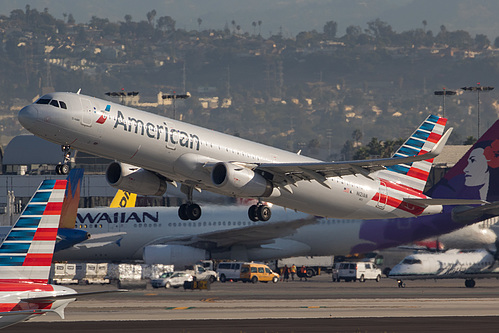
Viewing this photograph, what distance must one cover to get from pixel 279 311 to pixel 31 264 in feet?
89.3

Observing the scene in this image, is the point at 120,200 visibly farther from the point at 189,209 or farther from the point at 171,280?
the point at 189,209

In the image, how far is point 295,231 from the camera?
277 ft

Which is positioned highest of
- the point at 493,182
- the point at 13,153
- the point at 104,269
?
the point at 13,153

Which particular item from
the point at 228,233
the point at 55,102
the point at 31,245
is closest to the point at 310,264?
the point at 228,233

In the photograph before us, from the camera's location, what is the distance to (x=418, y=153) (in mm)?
58656

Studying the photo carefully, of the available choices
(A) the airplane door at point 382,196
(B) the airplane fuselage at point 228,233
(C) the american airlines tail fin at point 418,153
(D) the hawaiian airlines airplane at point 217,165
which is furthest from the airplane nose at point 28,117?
(B) the airplane fuselage at point 228,233

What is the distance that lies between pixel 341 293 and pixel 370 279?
26150 millimetres

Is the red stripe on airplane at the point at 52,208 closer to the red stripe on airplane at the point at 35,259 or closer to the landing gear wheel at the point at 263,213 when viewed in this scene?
the red stripe on airplane at the point at 35,259

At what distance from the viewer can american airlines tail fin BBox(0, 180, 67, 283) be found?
32.6m

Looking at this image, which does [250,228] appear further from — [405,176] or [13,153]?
[13,153]

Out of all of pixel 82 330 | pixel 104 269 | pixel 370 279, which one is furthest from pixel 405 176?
pixel 370 279

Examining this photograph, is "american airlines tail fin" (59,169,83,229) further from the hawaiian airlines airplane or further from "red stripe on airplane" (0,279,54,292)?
"red stripe on airplane" (0,279,54,292)

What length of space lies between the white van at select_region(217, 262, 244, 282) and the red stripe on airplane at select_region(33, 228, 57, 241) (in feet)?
189

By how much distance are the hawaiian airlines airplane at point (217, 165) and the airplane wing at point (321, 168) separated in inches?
2.2
